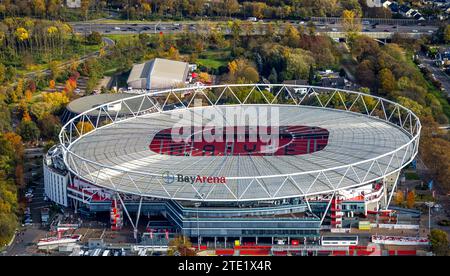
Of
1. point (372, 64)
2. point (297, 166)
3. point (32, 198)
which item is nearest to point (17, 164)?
point (32, 198)

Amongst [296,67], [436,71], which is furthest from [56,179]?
[436,71]

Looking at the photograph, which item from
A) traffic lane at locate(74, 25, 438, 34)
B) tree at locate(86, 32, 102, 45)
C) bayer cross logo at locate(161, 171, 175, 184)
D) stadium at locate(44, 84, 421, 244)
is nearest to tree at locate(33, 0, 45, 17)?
traffic lane at locate(74, 25, 438, 34)

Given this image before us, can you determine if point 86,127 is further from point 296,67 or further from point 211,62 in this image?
point 211,62

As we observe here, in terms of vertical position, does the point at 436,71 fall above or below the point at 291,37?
below

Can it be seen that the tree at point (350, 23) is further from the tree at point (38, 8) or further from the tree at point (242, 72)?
the tree at point (38, 8)

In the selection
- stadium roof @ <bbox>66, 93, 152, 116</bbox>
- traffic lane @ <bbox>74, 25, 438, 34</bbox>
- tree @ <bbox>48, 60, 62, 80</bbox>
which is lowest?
stadium roof @ <bbox>66, 93, 152, 116</bbox>

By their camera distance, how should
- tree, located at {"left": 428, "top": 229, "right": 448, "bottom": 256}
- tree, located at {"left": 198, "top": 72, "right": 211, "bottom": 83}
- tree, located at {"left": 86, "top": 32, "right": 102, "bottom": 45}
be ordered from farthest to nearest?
tree, located at {"left": 86, "top": 32, "right": 102, "bottom": 45}, tree, located at {"left": 198, "top": 72, "right": 211, "bottom": 83}, tree, located at {"left": 428, "top": 229, "right": 448, "bottom": 256}

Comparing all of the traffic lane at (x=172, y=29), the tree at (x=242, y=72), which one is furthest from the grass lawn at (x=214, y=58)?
the traffic lane at (x=172, y=29)

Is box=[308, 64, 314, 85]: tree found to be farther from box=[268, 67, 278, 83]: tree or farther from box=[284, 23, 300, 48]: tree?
box=[284, 23, 300, 48]: tree
